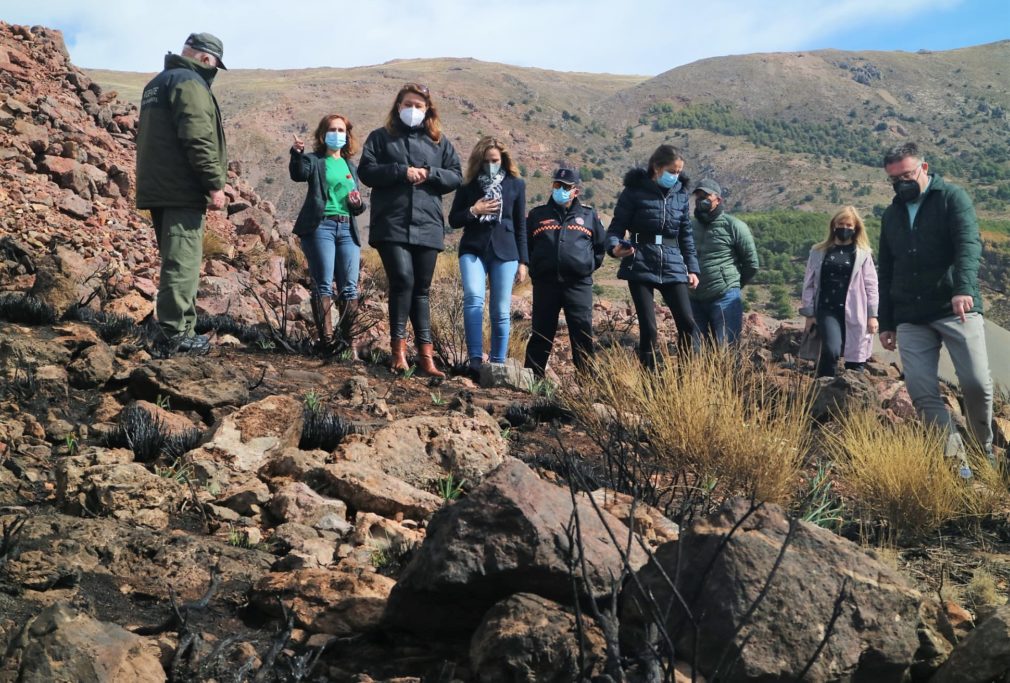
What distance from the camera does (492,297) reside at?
615 cm

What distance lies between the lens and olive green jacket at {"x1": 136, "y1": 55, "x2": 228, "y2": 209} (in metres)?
5.32

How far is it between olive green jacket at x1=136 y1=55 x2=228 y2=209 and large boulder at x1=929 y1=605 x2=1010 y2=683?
4.14 m

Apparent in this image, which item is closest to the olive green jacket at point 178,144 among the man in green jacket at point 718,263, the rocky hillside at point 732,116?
the man in green jacket at point 718,263

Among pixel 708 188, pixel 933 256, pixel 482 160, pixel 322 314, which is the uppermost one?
pixel 482 160

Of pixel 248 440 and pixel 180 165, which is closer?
pixel 248 440

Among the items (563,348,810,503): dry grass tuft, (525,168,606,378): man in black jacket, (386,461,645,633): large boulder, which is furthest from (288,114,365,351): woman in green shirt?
(386,461,645,633): large boulder

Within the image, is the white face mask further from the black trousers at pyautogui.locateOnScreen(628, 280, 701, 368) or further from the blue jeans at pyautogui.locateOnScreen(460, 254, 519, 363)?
the black trousers at pyautogui.locateOnScreen(628, 280, 701, 368)

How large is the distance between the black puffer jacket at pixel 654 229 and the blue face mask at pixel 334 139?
184 cm

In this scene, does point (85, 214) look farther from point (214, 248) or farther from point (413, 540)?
point (413, 540)

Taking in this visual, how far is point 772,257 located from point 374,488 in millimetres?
40938

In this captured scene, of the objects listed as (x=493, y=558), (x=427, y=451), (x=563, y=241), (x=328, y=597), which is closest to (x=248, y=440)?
(x=427, y=451)

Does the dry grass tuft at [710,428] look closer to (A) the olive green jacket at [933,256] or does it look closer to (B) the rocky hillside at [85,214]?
(A) the olive green jacket at [933,256]

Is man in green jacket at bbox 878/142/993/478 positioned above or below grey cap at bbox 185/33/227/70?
below

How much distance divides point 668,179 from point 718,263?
38.7 inches
